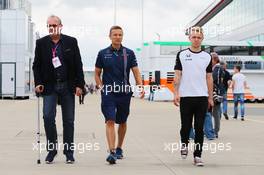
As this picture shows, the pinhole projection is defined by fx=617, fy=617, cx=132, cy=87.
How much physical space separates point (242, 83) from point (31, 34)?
113 ft

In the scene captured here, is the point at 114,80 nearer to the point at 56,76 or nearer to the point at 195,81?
the point at 56,76

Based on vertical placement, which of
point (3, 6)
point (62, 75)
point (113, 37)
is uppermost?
point (3, 6)

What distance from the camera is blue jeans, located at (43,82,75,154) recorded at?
8234 millimetres

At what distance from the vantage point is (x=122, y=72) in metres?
8.53

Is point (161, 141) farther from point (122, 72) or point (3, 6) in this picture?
point (3, 6)

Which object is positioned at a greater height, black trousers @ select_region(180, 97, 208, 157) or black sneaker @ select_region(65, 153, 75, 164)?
black trousers @ select_region(180, 97, 208, 157)

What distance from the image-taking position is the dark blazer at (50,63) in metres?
8.25

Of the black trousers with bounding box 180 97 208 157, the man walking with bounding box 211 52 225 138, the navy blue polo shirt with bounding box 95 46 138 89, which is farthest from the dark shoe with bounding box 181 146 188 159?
the man walking with bounding box 211 52 225 138

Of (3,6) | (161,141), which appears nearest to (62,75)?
(161,141)

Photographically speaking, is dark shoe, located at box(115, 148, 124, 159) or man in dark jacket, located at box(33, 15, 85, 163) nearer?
man in dark jacket, located at box(33, 15, 85, 163)

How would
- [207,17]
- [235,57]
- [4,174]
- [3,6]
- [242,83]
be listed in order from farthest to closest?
[207,17] → [3,6] → [235,57] → [242,83] → [4,174]

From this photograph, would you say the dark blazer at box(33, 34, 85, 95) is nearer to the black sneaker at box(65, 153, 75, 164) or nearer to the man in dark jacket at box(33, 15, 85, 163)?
the man in dark jacket at box(33, 15, 85, 163)

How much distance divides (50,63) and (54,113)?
670 millimetres

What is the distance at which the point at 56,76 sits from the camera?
8258 millimetres
